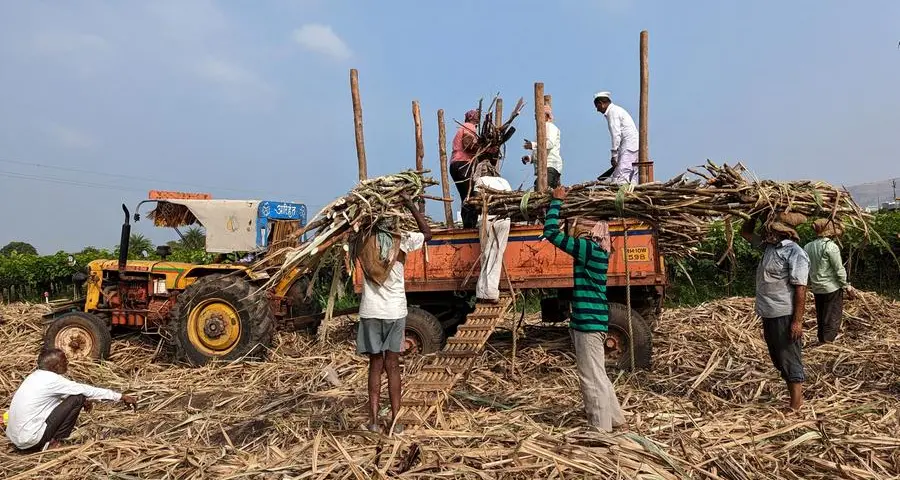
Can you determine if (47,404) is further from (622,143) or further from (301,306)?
(622,143)

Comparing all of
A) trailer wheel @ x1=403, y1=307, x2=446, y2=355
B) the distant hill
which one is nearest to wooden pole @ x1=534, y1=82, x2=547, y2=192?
trailer wheel @ x1=403, y1=307, x2=446, y2=355

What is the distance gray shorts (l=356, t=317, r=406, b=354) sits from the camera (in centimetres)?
455

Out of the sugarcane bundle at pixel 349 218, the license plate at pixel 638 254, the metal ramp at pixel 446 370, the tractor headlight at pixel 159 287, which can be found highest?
the sugarcane bundle at pixel 349 218

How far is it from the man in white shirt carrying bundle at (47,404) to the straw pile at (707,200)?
3.98 m

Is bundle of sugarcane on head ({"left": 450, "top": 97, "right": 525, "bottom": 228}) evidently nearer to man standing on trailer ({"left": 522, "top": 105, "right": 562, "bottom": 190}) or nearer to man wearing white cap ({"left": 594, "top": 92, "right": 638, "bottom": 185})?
man standing on trailer ({"left": 522, "top": 105, "right": 562, "bottom": 190})

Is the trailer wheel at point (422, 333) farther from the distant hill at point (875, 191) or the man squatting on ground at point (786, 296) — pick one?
the distant hill at point (875, 191)

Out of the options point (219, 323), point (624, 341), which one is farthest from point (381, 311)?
point (219, 323)

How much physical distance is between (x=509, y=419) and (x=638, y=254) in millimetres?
2787

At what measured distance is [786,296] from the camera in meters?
4.92

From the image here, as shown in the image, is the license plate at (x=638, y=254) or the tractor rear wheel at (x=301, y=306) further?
the tractor rear wheel at (x=301, y=306)

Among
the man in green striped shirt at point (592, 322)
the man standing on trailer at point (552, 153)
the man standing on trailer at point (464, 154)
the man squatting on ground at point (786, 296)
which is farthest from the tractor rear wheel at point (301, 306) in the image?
the man squatting on ground at point (786, 296)

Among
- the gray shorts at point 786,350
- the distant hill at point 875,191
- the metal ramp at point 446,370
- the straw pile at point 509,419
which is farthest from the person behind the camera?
the distant hill at point 875,191

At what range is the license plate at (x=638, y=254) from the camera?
22.1 feet

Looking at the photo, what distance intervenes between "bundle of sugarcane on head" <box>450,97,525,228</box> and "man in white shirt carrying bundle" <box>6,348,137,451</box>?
4488 millimetres
